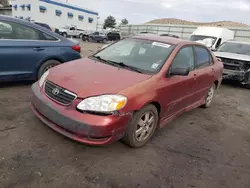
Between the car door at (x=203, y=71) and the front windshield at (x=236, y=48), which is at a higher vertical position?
the front windshield at (x=236, y=48)

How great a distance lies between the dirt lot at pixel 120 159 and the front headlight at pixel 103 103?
26.4 inches

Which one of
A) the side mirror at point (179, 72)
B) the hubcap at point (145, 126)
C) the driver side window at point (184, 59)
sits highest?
the driver side window at point (184, 59)

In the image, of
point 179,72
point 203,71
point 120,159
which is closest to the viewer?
point 120,159

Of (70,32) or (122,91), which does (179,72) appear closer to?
(122,91)

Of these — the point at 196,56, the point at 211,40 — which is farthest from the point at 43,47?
the point at 211,40

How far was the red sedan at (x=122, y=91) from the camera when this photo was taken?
281cm

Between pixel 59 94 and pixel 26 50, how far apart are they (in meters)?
2.60

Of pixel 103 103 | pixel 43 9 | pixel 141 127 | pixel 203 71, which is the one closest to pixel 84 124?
pixel 103 103

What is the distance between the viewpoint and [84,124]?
273 cm

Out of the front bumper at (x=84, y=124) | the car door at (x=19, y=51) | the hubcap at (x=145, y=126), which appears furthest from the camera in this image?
the car door at (x=19, y=51)

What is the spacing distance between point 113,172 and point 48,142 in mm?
1039

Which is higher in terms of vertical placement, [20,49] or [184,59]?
[184,59]

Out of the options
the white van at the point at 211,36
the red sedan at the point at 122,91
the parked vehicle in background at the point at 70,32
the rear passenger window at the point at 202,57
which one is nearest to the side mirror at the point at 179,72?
the red sedan at the point at 122,91

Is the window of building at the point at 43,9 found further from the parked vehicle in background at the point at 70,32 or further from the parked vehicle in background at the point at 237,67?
the parked vehicle in background at the point at 237,67
